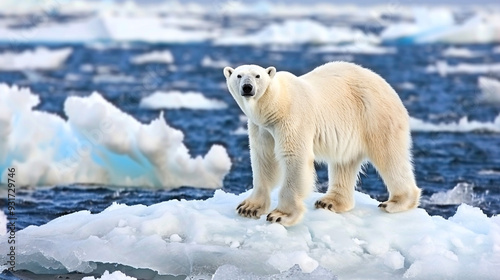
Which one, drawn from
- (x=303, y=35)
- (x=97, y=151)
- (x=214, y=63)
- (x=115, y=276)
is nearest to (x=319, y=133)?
(x=115, y=276)

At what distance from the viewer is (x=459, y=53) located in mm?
35938

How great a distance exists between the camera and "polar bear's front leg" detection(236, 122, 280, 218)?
207 inches

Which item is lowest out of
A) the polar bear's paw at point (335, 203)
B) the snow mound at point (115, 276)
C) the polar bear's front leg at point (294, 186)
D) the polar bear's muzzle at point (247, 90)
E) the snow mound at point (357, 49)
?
the snow mound at point (357, 49)

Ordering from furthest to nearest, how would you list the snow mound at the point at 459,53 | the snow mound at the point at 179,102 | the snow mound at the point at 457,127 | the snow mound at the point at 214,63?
1. the snow mound at the point at 459,53
2. the snow mound at the point at 214,63
3. the snow mound at the point at 179,102
4. the snow mound at the point at 457,127

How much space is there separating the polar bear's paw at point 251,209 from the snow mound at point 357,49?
30.6 meters

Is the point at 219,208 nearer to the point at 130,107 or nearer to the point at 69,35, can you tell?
the point at 130,107

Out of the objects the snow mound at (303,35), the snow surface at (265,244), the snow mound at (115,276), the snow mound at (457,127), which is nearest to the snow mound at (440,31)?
the snow mound at (303,35)

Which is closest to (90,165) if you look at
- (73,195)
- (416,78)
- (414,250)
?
(73,195)

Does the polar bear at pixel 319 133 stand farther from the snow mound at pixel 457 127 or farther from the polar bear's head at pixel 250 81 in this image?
the snow mound at pixel 457 127

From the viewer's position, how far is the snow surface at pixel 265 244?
485cm

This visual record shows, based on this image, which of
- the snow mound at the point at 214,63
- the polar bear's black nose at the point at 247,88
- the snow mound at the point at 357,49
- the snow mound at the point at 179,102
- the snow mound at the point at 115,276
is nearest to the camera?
the snow mound at the point at 115,276

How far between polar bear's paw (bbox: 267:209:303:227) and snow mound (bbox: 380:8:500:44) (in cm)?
2833

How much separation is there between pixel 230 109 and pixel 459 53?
2213cm

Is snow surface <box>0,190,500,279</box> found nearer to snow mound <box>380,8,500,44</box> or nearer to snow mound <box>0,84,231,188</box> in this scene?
snow mound <box>0,84,231,188</box>
